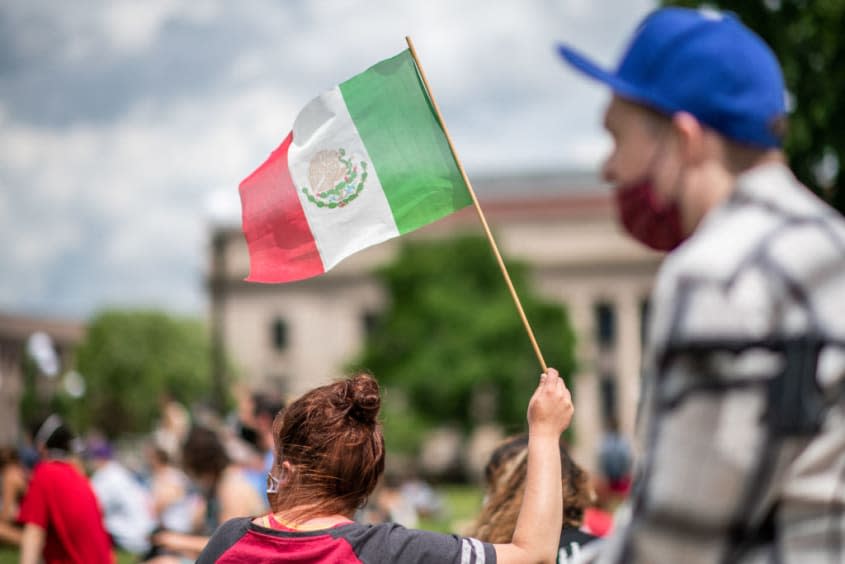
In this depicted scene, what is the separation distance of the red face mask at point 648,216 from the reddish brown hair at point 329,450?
1.18 meters

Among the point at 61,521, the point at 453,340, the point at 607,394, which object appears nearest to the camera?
the point at 61,521

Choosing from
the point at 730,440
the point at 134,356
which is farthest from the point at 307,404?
the point at 134,356

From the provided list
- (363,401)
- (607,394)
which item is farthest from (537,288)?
(363,401)

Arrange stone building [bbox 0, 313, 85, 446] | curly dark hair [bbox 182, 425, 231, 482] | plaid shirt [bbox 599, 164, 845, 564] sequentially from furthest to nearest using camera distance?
stone building [bbox 0, 313, 85, 446] < curly dark hair [bbox 182, 425, 231, 482] < plaid shirt [bbox 599, 164, 845, 564]

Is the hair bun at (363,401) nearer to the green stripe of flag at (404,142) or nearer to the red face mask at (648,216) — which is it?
the green stripe of flag at (404,142)

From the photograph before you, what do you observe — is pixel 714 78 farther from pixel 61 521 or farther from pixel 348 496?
pixel 61 521

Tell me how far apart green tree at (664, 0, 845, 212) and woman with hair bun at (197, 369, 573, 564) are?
1193cm

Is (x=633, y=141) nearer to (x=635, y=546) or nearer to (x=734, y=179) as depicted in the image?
(x=734, y=179)

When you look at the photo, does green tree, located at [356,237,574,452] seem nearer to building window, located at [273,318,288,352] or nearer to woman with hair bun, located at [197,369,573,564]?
building window, located at [273,318,288,352]

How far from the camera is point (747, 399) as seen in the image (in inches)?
53.7

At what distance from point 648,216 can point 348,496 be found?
4.24 ft

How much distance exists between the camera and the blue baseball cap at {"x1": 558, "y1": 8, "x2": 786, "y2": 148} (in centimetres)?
154

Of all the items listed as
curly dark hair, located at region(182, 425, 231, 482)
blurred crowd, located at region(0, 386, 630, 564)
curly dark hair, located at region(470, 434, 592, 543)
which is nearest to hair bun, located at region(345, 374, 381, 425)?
blurred crowd, located at region(0, 386, 630, 564)

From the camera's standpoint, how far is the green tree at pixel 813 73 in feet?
45.3
